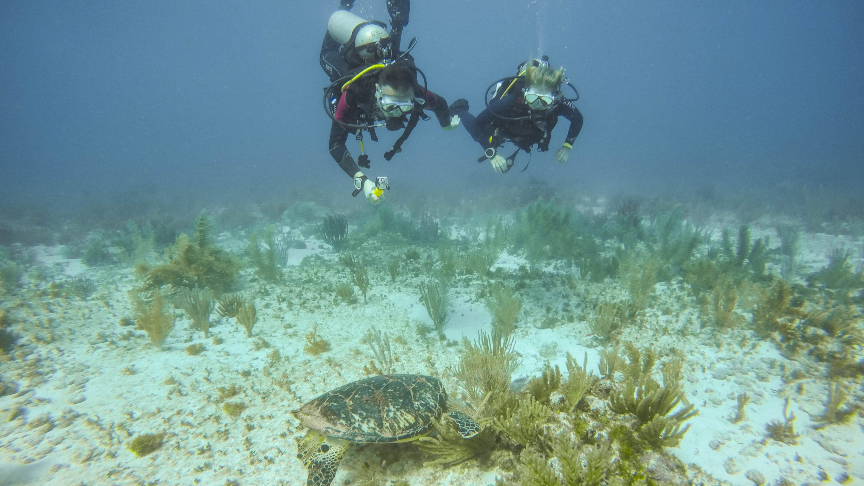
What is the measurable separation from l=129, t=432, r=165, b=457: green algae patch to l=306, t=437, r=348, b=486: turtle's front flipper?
146 cm

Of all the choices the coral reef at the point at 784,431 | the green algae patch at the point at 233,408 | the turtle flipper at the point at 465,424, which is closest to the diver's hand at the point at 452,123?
the turtle flipper at the point at 465,424

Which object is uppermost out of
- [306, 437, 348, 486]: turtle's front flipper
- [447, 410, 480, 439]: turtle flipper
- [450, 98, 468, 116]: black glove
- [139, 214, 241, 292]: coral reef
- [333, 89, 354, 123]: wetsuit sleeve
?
[450, 98, 468, 116]: black glove

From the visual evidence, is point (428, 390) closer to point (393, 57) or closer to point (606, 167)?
point (393, 57)

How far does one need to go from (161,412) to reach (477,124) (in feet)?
21.5

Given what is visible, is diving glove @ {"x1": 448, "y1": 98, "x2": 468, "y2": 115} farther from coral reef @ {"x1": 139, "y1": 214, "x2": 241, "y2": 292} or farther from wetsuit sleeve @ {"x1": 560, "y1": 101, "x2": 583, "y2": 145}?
coral reef @ {"x1": 139, "y1": 214, "x2": 241, "y2": 292}

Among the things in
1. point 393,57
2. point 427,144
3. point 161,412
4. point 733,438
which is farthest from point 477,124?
point 427,144

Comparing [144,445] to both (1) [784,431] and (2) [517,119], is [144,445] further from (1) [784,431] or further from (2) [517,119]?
(2) [517,119]

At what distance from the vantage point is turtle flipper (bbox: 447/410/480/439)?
2209 mm

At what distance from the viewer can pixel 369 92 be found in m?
4.82

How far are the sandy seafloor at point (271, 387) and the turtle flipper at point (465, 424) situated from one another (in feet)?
1.10

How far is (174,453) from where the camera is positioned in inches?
103

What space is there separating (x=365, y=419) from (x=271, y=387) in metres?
1.61

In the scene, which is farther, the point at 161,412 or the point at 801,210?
the point at 801,210

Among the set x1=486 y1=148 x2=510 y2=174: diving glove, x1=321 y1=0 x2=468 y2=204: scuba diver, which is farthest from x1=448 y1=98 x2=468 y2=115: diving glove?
x1=486 y1=148 x2=510 y2=174: diving glove
